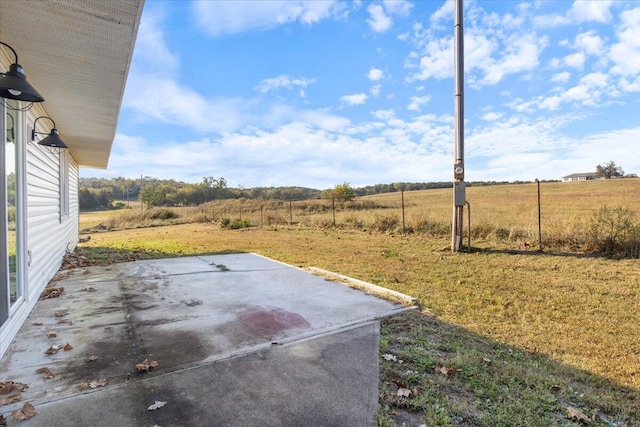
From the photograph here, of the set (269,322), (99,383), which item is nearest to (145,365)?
(99,383)

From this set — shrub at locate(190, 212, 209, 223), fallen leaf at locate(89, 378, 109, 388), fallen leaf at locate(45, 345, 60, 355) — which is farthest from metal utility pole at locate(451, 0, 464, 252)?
shrub at locate(190, 212, 209, 223)

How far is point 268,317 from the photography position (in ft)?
11.7

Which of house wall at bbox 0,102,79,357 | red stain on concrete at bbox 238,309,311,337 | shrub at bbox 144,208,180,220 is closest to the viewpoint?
red stain on concrete at bbox 238,309,311,337

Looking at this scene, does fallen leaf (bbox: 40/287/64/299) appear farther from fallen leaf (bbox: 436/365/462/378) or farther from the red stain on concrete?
fallen leaf (bbox: 436/365/462/378)

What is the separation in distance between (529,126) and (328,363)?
1287cm

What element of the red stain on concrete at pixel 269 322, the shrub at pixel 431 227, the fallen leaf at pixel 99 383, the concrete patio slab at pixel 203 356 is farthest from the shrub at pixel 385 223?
the fallen leaf at pixel 99 383

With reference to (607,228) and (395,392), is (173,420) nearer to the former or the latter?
(395,392)

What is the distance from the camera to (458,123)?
7.98 m

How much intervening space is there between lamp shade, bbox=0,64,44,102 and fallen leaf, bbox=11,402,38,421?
7.04 ft

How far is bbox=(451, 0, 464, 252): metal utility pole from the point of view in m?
7.90

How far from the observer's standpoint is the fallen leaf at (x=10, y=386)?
2.10 metres

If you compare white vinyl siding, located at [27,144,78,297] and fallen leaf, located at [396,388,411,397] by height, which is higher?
white vinyl siding, located at [27,144,78,297]

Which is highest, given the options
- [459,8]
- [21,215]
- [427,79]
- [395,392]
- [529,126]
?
[459,8]

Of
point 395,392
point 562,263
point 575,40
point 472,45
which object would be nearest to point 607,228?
point 562,263
